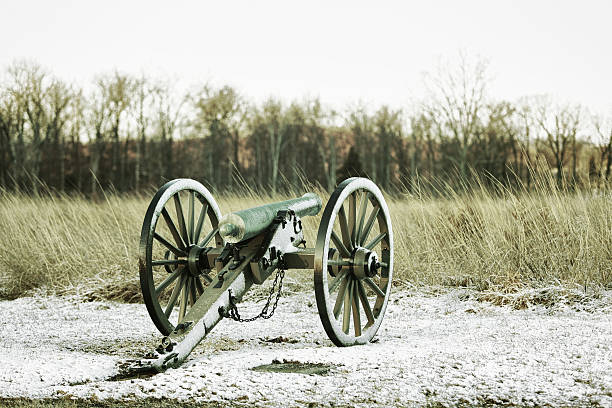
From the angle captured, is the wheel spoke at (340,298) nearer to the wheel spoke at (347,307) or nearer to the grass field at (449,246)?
the wheel spoke at (347,307)

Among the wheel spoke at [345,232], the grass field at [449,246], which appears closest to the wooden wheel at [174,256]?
the wheel spoke at [345,232]

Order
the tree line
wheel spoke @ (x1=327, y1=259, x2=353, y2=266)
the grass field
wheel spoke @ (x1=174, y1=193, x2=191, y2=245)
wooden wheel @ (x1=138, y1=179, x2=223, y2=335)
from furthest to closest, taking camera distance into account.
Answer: the tree line
the grass field
wheel spoke @ (x1=174, y1=193, x2=191, y2=245)
wooden wheel @ (x1=138, y1=179, x2=223, y2=335)
wheel spoke @ (x1=327, y1=259, x2=353, y2=266)

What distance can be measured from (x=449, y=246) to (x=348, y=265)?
9.25 feet

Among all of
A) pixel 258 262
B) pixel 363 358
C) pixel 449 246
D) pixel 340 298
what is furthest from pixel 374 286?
pixel 449 246

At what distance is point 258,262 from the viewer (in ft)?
13.9

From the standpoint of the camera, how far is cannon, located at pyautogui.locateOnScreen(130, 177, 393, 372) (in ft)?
12.9

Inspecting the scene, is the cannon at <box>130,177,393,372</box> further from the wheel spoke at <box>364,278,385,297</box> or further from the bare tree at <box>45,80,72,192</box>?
the bare tree at <box>45,80,72,192</box>

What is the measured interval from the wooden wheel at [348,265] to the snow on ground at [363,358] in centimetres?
19

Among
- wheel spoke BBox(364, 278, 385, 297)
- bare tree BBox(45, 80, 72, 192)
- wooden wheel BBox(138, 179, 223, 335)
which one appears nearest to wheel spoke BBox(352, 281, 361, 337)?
wheel spoke BBox(364, 278, 385, 297)

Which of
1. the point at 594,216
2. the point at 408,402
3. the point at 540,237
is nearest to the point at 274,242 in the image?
the point at 408,402

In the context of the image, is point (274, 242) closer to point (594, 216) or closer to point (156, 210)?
point (156, 210)

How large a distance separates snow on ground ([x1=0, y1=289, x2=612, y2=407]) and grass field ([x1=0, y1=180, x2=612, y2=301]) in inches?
26.6

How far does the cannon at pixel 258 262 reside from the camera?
155 inches

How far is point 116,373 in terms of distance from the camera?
13.1ft
